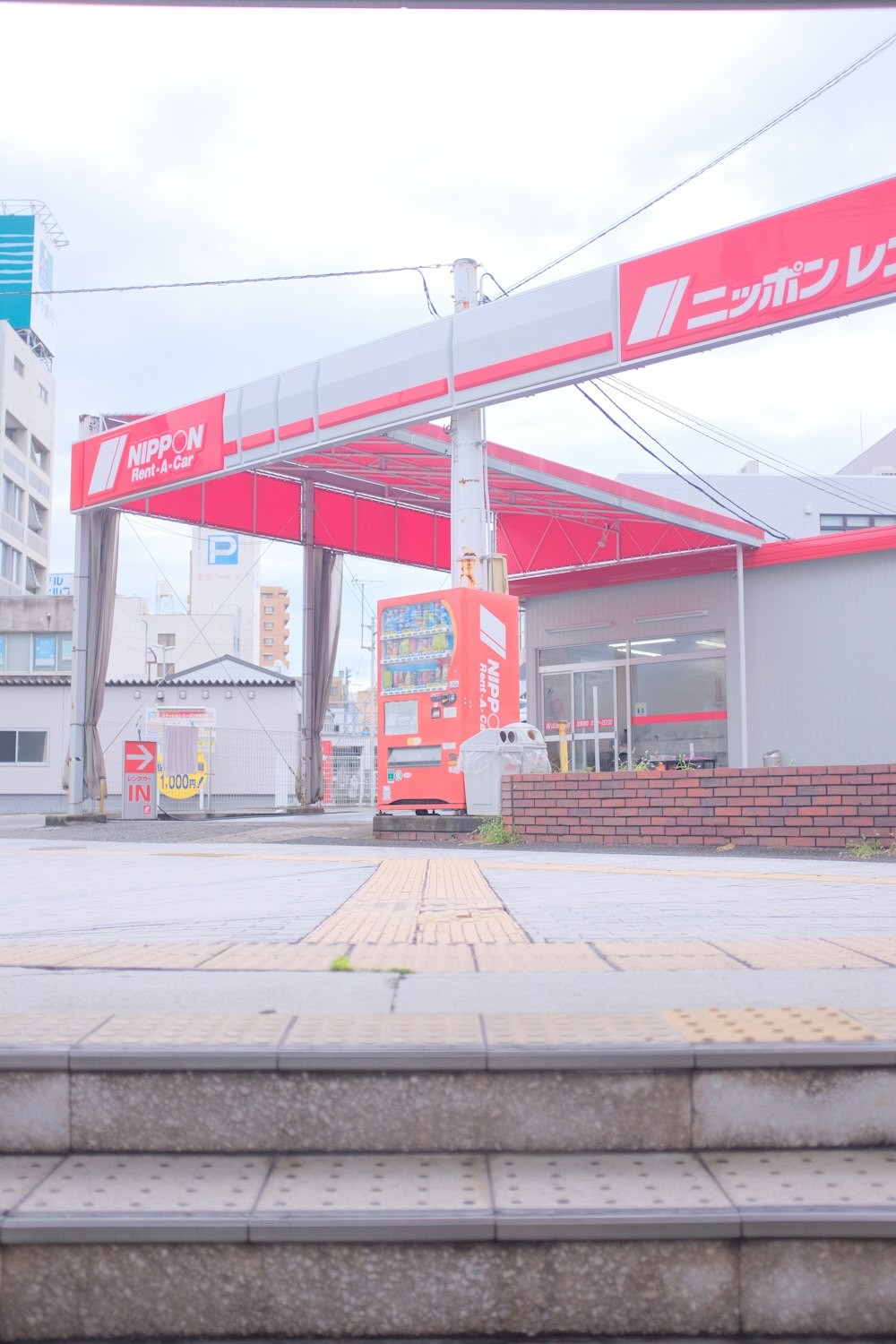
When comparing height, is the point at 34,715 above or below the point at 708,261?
below

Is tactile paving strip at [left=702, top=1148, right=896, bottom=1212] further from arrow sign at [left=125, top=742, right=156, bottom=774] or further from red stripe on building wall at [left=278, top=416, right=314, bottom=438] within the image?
arrow sign at [left=125, top=742, right=156, bottom=774]

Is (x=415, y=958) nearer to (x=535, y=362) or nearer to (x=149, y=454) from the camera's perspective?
(x=535, y=362)

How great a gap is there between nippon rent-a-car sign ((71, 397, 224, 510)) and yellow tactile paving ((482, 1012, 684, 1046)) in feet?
49.2

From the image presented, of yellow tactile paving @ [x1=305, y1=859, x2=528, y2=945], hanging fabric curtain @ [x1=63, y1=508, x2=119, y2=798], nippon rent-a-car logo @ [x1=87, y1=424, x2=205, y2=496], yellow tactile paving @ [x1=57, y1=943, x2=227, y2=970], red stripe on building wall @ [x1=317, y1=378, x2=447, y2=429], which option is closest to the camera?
yellow tactile paving @ [x1=57, y1=943, x2=227, y2=970]

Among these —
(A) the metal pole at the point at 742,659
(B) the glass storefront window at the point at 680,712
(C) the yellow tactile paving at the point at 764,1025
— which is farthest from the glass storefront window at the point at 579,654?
(C) the yellow tactile paving at the point at 764,1025

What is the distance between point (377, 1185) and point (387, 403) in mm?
12853

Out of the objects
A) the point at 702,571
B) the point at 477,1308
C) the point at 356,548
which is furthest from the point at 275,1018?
the point at 356,548

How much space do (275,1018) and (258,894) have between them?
153 inches

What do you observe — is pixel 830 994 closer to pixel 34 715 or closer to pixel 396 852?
pixel 396 852

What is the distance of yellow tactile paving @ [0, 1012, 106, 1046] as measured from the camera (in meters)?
2.84

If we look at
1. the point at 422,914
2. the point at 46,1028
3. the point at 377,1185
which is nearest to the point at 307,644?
the point at 422,914

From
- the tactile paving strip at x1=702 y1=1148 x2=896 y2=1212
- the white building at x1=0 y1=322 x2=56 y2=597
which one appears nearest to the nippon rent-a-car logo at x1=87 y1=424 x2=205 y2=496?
the tactile paving strip at x1=702 y1=1148 x2=896 y2=1212

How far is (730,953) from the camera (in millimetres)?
4109

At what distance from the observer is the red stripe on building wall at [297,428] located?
15.5 meters
